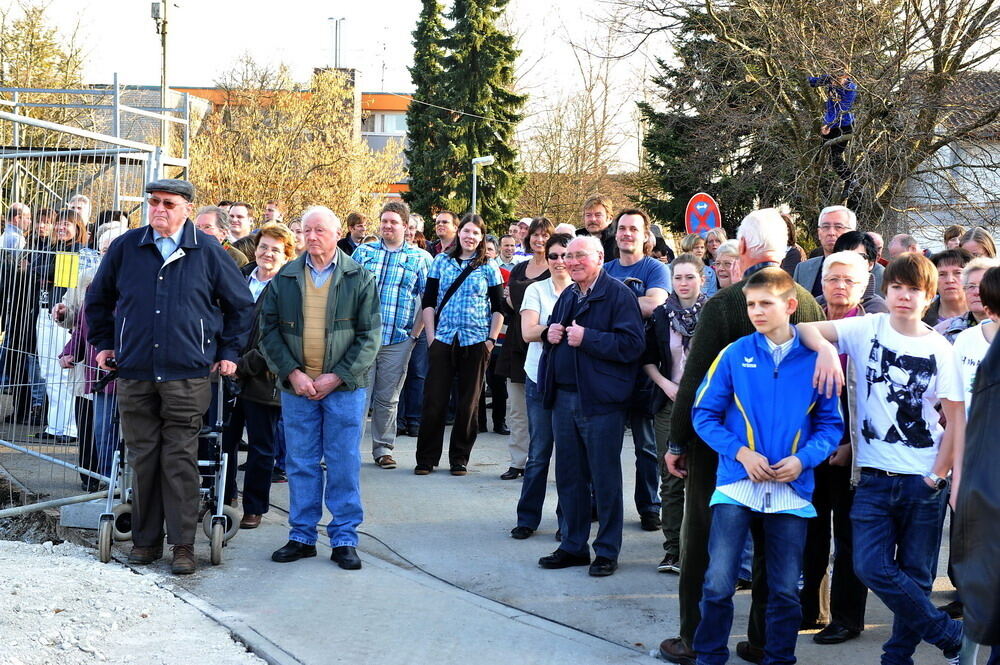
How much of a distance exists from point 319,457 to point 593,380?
179cm

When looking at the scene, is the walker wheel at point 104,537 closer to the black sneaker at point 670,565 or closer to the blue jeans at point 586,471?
the blue jeans at point 586,471

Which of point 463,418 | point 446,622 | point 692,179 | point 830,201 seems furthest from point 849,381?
point 692,179

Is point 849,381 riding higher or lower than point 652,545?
higher

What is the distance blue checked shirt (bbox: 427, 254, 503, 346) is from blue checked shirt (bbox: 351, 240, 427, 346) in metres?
0.36

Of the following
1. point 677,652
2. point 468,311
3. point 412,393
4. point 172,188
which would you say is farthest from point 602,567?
point 412,393

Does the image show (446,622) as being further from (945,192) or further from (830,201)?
(945,192)

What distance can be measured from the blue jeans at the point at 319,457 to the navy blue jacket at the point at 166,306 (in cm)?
58

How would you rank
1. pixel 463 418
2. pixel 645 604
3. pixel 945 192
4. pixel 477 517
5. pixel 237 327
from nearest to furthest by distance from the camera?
1. pixel 645 604
2. pixel 237 327
3. pixel 477 517
4. pixel 463 418
5. pixel 945 192

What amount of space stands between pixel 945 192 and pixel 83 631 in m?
19.2

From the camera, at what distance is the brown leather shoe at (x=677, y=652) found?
5.14m

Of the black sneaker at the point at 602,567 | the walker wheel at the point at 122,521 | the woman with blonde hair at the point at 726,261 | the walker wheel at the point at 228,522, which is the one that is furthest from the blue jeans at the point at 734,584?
the walker wheel at the point at 122,521

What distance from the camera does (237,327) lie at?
6.91 meters

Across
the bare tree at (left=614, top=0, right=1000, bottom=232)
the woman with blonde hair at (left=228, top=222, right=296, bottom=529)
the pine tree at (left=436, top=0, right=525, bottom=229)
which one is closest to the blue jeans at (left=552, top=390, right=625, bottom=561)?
the woman with blonde hair at (left=228, top=222, right=296, bottom=529)

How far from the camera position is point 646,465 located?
7738mm
